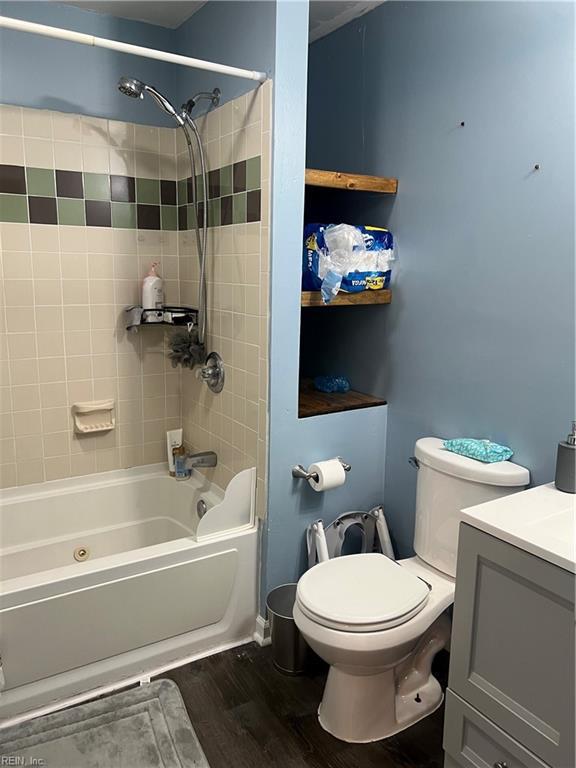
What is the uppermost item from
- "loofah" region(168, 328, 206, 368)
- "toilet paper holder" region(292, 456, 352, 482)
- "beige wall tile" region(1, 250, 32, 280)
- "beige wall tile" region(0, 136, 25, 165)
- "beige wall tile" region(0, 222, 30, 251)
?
"beige wall tile" region(0, 136, 25, 165)

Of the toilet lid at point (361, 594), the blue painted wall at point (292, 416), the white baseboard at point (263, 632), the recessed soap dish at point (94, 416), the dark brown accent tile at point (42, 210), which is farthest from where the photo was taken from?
the recessed soap dish at point (94, 416)

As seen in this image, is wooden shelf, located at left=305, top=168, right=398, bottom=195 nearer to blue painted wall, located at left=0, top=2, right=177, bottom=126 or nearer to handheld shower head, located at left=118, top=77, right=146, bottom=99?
handheld shower head, located at left=118, top=77, right=146, bottom=99

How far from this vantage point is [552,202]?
177cm

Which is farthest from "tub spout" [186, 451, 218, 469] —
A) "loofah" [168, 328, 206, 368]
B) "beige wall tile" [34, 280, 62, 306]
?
"beige wall tile" [34, 280, 62, 306]

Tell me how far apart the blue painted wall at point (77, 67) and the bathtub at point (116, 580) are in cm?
160

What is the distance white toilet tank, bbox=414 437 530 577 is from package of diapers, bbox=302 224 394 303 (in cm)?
65

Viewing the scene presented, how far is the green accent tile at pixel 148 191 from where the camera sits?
2.64m

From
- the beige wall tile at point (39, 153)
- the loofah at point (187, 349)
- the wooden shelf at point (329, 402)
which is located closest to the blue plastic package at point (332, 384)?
the wooden shelf at point (329, 402)

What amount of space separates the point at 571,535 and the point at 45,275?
2147 mm

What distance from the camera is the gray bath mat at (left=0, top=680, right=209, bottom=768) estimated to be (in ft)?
5.83

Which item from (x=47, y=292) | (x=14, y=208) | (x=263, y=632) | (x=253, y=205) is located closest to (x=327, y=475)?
(x=263, y=632)

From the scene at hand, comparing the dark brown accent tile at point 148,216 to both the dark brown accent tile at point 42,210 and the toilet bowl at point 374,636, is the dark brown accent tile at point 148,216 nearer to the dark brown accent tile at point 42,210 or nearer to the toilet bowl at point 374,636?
the dark brown accent tile at point 42,210

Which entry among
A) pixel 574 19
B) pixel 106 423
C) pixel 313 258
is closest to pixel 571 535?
pixel 313 258

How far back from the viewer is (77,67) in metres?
2.45
